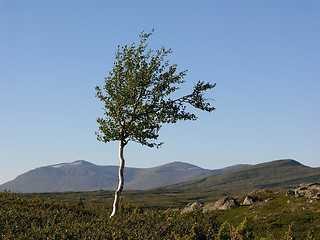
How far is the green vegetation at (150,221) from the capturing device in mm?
12438

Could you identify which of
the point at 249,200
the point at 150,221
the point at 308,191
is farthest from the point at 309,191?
the point at 150,221

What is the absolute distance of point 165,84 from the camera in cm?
2544

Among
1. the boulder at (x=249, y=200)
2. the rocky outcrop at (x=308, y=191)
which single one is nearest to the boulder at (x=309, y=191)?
the rocky outcrop at (x=308, y=191)

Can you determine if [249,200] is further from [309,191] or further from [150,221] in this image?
[150,221]

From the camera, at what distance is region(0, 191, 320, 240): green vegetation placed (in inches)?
490

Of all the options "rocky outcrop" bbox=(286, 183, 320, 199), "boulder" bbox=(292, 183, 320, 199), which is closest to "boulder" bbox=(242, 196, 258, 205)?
"rocky outcrop" bbox=(286, 183, 320, 199)

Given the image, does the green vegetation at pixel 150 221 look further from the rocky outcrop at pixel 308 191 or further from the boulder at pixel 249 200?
the rocky outcrop at pixel 308 191

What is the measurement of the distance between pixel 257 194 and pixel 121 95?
22774 mm

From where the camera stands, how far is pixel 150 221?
50.6ft

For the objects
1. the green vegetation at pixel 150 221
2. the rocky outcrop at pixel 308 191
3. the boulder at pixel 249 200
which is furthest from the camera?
the boulder at pixel 249 200

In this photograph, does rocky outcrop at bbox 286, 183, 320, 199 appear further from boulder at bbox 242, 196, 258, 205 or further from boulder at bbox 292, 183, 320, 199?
boulder at bbox 242, 196, 258, 205

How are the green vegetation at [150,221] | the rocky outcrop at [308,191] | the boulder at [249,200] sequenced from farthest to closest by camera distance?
the boulder at [249,200] → the rocky outcrop at [308,191] → the green vegetation at [150,221]

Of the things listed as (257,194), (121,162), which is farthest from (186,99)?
(257,194)

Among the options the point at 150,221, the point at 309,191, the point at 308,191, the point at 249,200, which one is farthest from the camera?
the point at 249,200
